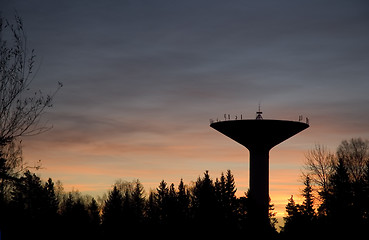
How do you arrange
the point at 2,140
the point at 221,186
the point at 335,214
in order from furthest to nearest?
1. the point at 221,186
2. the point at 335,214
3. the point at 2,140

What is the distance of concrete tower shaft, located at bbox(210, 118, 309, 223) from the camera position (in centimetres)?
5156

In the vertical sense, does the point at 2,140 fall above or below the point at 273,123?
below

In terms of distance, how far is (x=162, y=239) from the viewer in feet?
178

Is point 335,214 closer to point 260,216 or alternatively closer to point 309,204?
point 260,216

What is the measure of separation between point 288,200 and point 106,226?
2499cm

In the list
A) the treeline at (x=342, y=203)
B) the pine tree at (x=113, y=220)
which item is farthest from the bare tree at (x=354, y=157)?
the pine tree at (x=113, y=220)

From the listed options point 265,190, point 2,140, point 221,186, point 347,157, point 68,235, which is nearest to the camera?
point 2,140

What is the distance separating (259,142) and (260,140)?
249 millimetres

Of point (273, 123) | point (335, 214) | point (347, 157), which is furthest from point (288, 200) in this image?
point (335, 214)

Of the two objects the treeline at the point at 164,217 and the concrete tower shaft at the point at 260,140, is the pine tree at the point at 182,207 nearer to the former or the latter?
the treeline at the point at 164,217

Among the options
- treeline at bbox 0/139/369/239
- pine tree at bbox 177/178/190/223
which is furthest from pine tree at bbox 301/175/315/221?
pine tree at bbox 177/178/190/223

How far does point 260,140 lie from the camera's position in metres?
52.8

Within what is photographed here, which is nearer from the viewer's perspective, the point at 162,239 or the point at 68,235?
the point at 68,235

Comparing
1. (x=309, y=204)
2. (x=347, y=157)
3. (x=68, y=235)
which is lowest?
(x=68, y=235)
